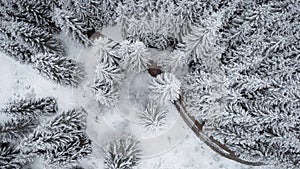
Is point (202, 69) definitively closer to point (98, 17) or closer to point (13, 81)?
point (98, 17)

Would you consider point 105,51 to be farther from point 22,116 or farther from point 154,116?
point 22,116

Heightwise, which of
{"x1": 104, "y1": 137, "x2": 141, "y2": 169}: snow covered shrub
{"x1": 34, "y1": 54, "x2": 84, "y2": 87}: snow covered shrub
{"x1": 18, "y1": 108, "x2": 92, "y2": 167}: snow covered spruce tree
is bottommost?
{"x1": 104, "y1": 137, "x2": 141, "y2": 169}: snow covered shrub

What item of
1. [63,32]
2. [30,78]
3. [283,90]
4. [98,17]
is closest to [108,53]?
[98,17]

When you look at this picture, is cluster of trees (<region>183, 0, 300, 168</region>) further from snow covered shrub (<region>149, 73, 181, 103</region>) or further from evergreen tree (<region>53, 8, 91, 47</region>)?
evergreen tree (<region>53, 8, 91, 47</region>)

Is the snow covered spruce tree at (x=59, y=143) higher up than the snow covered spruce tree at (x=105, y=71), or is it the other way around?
the snow covered spruce tree at (x=105, y=71)

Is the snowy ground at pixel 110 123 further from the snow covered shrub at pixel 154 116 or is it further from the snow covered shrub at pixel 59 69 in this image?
the snow covered shrub at pixel 154 116

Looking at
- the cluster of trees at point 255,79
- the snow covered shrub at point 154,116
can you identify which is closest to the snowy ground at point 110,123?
the snow covered shrub at point 154,116

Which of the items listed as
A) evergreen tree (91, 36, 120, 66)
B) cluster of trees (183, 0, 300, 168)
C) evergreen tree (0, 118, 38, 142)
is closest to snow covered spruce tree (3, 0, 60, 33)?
evergreen tree (91, 36, 120, 66)
